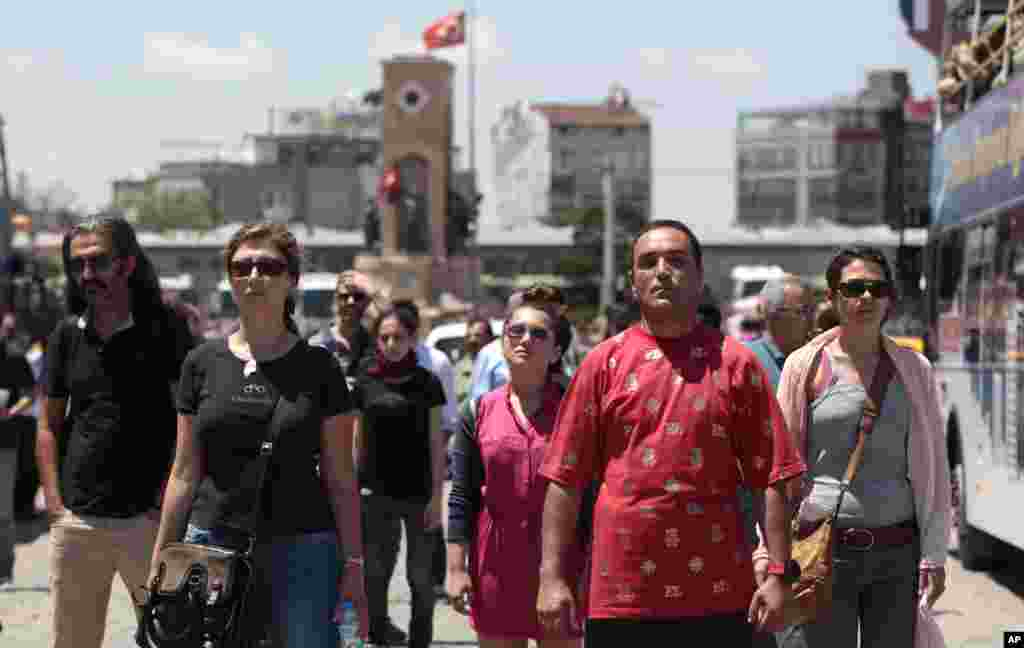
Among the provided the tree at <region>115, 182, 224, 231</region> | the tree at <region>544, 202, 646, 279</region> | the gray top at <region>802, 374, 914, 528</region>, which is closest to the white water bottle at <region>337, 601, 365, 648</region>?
the gray top at <region>802, 374, 914, 528</region>

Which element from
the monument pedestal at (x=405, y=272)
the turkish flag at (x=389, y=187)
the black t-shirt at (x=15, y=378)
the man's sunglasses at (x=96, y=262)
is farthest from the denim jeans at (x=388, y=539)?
the turkish flag at (x=389, y=187)

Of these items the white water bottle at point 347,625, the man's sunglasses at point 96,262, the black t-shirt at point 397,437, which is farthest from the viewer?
the black t-shirt at point 397,437

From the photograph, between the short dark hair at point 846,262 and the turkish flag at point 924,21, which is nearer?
the short dark hair at point 846,262

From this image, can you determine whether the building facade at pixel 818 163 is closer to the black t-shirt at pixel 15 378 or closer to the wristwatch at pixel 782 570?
the black t-shirt at pixel 15 378

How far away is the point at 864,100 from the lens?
157m

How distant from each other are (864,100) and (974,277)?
147614mm

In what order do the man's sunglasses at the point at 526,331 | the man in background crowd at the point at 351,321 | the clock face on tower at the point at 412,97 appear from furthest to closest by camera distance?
1. the clock face on tower at the point at 412,97
2. the man in background crowd at the point at 351,321
3. the man's sunglasses at the point at 526,331

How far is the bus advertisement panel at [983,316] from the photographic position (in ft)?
37.0

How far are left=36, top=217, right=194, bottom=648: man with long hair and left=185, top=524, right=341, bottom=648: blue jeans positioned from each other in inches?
33.6

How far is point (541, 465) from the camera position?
528 cm

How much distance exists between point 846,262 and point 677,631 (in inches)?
80.3

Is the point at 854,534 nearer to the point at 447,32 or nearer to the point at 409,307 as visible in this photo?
the point at 409,307

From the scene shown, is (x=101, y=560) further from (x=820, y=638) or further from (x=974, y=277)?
(x=974, y=277)

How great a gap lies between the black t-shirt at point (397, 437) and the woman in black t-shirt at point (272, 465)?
3611 millimetres
